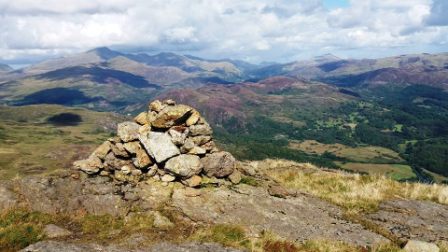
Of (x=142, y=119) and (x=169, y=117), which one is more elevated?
(x=169, y=117)

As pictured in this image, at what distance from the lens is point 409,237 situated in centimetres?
2709

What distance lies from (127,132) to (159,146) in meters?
3.33

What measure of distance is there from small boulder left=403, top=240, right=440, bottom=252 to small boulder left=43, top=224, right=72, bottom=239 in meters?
20.4

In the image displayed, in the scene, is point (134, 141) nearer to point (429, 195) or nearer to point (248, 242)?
point (248, 242)

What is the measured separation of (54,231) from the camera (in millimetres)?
23656

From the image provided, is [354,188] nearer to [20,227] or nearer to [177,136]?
[177,136]

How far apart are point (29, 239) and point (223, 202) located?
42.9 feet

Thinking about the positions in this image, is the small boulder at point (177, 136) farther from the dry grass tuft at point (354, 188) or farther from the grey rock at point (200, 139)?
the dry grass tuft at point (354, 188)

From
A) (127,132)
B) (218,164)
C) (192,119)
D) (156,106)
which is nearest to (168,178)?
(218,164)

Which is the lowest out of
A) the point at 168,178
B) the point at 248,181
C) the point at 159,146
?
the point at 248,181

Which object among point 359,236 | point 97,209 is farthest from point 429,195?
point 97,209

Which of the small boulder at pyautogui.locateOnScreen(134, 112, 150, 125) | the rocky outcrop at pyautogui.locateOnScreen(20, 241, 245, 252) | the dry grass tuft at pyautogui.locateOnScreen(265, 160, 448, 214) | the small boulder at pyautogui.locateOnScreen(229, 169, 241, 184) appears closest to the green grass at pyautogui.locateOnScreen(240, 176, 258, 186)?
the small boulder at pyautogui.locateOnScreen(229, 169, 241, 184)

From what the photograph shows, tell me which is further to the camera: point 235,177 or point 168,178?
point 235,177

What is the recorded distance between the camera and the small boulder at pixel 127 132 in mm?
32188
